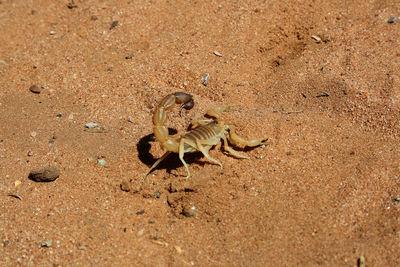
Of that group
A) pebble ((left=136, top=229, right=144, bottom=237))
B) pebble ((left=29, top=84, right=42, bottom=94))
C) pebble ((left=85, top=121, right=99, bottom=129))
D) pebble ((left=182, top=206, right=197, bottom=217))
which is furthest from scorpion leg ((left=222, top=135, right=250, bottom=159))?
pebble ((left=29, top=84, right=42, bottom=94))

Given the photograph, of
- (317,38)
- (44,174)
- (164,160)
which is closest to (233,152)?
(164,160)

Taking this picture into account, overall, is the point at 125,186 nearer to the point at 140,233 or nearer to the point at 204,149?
the point at 140,233

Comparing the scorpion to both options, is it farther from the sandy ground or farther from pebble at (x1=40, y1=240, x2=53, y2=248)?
pebble at (x1=40, y1=240, x2=53, y2=248)

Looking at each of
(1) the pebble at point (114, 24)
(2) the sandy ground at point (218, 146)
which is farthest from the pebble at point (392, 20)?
(1) the pebble at point (114, 24)

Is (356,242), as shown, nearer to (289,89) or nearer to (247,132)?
(247,132)

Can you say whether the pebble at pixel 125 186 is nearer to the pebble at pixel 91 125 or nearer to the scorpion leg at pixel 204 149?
the scorpion leg at pixel 204 149

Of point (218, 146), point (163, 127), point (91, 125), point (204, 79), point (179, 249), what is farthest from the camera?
point (204, 79)
